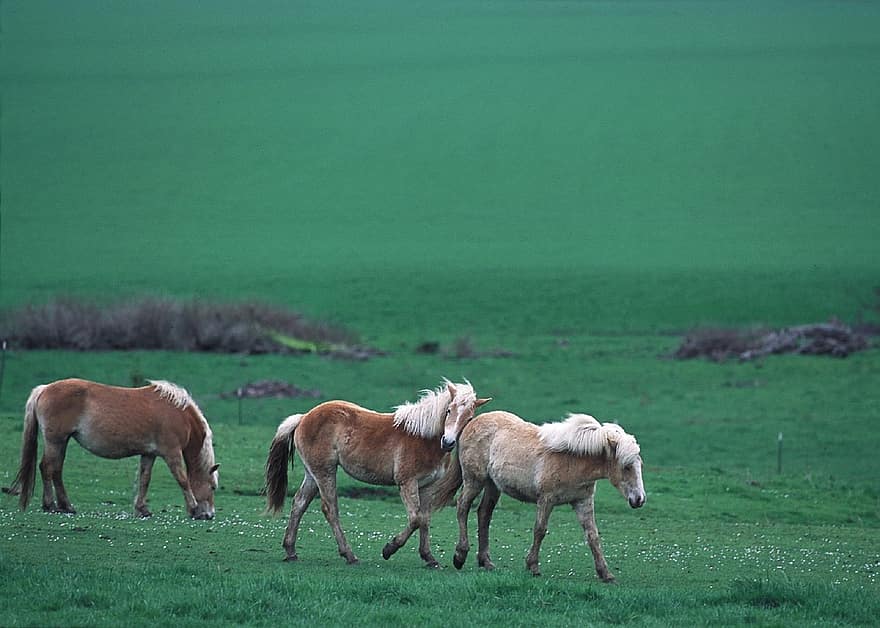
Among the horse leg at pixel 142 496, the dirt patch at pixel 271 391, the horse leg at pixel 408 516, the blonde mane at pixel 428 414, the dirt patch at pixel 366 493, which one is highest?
the blonde mane at pixel 428 414

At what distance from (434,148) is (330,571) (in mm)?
81803

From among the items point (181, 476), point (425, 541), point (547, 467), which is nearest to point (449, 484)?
point (425, 541)

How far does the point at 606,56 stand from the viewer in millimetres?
107625

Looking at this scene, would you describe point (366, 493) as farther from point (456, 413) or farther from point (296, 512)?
point (456, 413)

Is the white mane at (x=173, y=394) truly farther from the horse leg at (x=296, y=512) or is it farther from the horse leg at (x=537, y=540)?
the horse leg at (x=537, y=540)

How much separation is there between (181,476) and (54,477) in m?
1.57

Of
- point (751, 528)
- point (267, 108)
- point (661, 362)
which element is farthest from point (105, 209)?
point (751, 528)

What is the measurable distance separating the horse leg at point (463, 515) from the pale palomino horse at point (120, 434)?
4.17 m

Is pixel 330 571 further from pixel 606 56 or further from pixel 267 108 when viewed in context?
pixel 606 56

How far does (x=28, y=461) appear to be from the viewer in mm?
14242

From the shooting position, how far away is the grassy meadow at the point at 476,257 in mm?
11547

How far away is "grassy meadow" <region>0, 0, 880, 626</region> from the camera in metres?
11.5

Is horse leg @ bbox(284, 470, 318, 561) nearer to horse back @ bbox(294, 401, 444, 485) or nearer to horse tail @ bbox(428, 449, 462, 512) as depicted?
horse back @ bbox(294, 401, 444, 485)

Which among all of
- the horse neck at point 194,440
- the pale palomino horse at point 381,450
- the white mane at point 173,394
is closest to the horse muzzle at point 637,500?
the pale palomino horse at point 381,450
